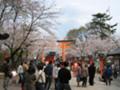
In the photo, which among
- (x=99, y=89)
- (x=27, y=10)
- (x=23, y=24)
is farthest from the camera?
(x=23, y=24)

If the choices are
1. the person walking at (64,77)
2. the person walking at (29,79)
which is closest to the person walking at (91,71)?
the person walking at (64,77)

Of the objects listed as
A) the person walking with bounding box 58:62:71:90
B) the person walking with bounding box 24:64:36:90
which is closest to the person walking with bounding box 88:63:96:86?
the person walking with bounding box 58:62:71:90

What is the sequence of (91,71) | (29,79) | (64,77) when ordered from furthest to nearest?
1. (91,71)
2. (64,77)
3. (29,79)

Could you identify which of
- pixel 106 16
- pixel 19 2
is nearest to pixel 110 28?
pixel 106 16

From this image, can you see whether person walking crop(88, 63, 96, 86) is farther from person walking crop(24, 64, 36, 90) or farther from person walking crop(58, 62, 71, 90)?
person walking crop(24, 64, 36, 90)

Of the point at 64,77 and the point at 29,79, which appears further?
the point at 64,77

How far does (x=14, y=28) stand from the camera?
41.3 meters

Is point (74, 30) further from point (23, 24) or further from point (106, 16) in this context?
point (23, 24)

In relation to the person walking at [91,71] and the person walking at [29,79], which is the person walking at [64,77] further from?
the person walking at [91,71]

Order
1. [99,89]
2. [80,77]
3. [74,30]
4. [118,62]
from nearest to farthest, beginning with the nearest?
[99,89]
[80,77]
[118,62]
[74,30]

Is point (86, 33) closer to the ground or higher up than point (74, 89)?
higher up

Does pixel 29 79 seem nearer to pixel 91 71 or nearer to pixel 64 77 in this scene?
pixel 64 77

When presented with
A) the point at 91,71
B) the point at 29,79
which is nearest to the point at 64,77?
the point at 29,79

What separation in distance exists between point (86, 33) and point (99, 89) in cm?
8420
